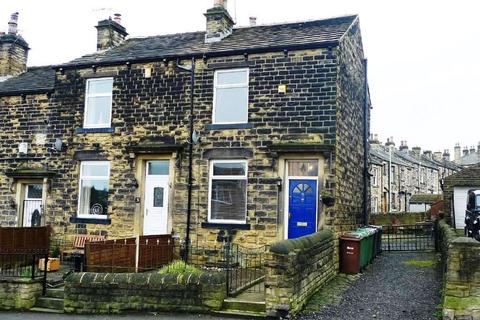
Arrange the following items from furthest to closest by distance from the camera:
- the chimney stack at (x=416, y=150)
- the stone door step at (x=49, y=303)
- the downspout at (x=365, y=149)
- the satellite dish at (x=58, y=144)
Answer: the chimney stack at (x=416, y=150) < the downspout at (x=365, y=149) < the satellite dish at (x=58, y=144) < the stone door step at (x=49, y=303)

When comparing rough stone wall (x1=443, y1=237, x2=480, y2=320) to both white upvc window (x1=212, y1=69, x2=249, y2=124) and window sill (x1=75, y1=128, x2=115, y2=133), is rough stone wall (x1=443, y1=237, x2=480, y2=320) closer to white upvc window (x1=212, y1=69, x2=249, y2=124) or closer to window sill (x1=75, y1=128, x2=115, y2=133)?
white upvc window (x1=212, y1=69, x2=249, y2=124)

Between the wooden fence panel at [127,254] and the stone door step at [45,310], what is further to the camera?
the wooden fence panel at [127,254]

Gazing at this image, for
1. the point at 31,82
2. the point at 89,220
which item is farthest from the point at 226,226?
the point at 31,82

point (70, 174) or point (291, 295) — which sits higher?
point (70, 174)

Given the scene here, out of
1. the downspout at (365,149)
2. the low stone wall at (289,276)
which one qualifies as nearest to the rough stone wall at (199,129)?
the downspout at (365,149)

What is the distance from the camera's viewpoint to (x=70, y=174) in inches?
622

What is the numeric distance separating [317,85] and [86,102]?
25.7 ft

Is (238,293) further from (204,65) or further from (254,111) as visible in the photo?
(204,65)

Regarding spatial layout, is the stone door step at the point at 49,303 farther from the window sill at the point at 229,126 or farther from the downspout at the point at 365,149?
the downspout at the point at 365,149

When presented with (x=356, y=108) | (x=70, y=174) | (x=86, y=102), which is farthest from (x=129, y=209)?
(x=356, y=108)

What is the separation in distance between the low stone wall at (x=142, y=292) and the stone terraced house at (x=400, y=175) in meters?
28.7

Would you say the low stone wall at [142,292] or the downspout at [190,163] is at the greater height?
the downspout at [190,163]

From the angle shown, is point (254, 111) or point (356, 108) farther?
point (356, 108)

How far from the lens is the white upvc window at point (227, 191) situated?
13773 millimetres
